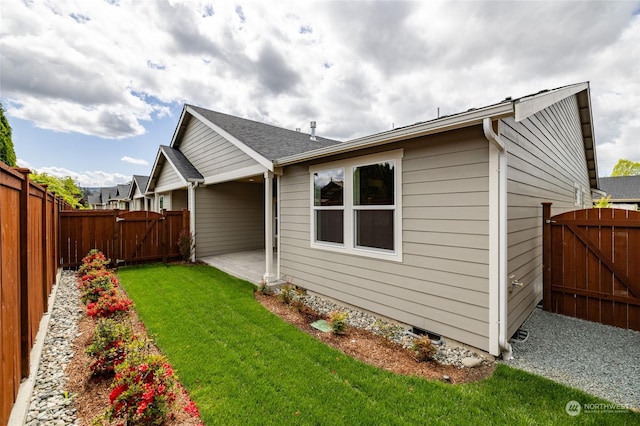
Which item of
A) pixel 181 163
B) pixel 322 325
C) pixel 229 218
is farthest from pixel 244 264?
pixel 181 163

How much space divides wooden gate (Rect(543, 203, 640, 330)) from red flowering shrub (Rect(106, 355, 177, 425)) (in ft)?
19.8

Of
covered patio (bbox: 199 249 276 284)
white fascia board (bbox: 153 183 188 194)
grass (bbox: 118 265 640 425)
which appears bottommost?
grass (bbox: 118 265 640 425)

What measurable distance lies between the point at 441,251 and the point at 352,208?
176cm

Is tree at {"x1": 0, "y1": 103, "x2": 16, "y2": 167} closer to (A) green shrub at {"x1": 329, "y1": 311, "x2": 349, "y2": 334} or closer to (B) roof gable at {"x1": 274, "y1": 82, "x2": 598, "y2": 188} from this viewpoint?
(B) roof gable at {"x1": 274, "y1": 82, "x2": 598, "y2": 188}

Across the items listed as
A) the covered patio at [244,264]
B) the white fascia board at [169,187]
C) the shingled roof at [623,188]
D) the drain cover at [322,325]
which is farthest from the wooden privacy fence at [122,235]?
the shingled roof at [623,188]

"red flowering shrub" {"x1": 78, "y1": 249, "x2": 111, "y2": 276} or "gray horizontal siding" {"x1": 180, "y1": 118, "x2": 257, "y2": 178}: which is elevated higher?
"gray horizontal siding" {"x1": 180, "y1": 118, "x2": 257, "y2": 178}

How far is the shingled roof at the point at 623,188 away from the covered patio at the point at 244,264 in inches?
1227

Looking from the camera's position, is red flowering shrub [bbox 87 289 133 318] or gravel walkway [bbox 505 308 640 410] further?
red flowering shrub [bbox 87 289 133 318]

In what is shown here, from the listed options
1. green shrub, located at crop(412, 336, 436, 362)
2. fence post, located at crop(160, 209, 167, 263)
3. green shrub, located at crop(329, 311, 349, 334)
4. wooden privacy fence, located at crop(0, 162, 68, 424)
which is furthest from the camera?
fence post, located at crop(160, 209, 167, 263)

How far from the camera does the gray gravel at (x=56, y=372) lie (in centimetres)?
235

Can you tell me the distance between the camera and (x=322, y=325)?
14.7 feet

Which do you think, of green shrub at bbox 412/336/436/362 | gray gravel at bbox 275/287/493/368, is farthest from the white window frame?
green shrub at bbox 412/336/436/362

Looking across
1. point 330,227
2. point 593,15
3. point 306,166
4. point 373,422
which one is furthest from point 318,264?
point 593,15

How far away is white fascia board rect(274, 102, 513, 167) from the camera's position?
9.78ft
